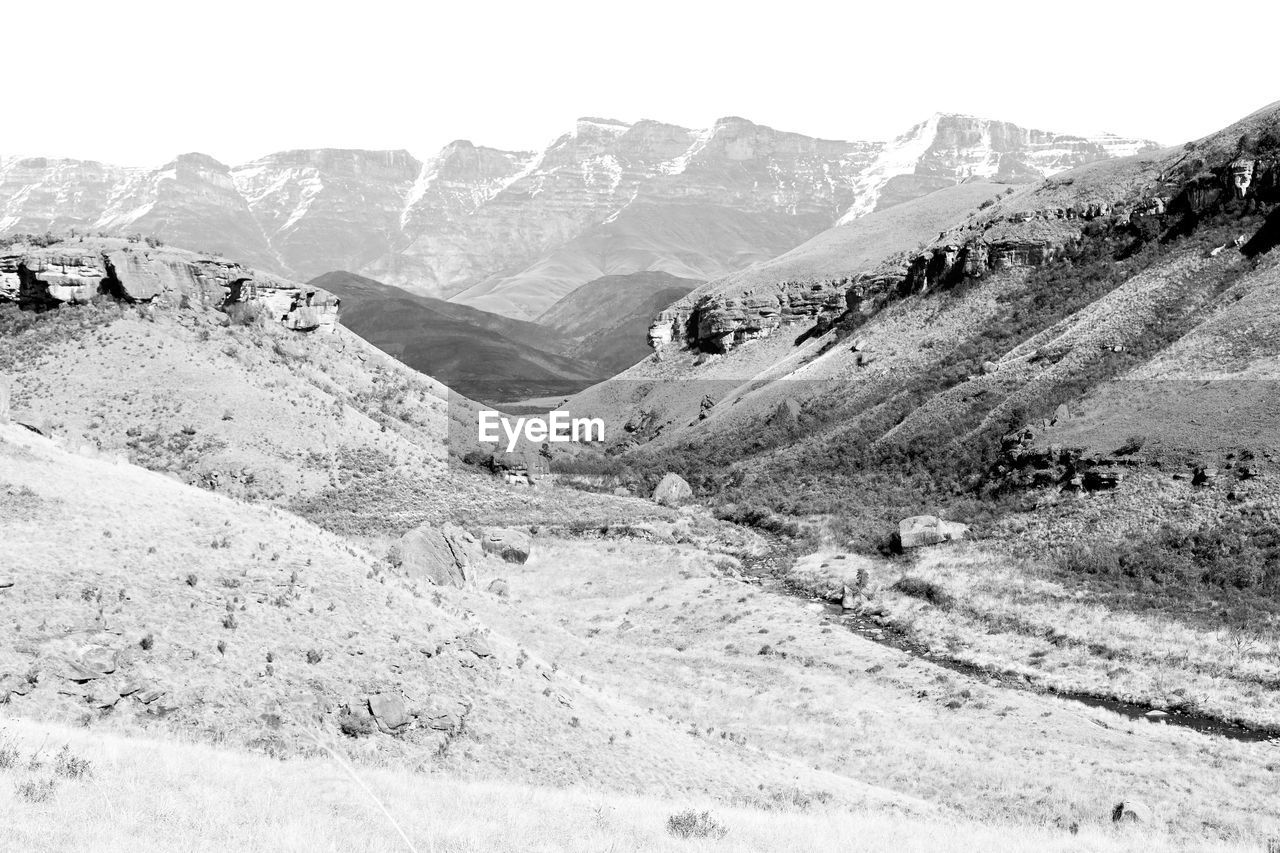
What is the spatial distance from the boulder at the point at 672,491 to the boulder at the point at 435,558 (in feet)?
90.5

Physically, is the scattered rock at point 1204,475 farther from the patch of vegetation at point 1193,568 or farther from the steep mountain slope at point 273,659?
the steep mountain slope at point 273,659

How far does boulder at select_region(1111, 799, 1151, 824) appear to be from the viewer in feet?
63.7

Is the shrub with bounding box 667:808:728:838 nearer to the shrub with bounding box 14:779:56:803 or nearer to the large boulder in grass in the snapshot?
the shrub with bounding box 14:779:56:803

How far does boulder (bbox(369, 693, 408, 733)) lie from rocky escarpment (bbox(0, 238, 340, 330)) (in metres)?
42.5

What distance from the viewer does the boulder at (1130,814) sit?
19417 millimetres

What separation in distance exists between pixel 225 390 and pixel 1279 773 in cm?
4502

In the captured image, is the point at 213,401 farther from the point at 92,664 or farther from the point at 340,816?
the point at 340,816

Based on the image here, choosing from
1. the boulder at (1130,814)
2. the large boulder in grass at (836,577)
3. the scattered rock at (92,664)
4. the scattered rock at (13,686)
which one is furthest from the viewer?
the large boulder in grass at (836,577)

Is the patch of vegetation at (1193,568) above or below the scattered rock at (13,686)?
below

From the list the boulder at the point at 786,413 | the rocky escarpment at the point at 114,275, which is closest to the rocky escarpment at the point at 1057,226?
the boulder at the point at 786,413

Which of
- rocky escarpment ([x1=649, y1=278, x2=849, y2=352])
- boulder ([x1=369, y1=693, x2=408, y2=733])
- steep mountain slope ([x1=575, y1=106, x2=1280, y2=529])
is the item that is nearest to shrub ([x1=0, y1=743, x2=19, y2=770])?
boulder ([x1=369, y1=693, x2=408, y2=733])

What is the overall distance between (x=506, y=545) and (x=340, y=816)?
31207 millimetres

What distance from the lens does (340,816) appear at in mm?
12555

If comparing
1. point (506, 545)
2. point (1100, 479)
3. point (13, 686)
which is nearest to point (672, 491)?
point (506, 545)
